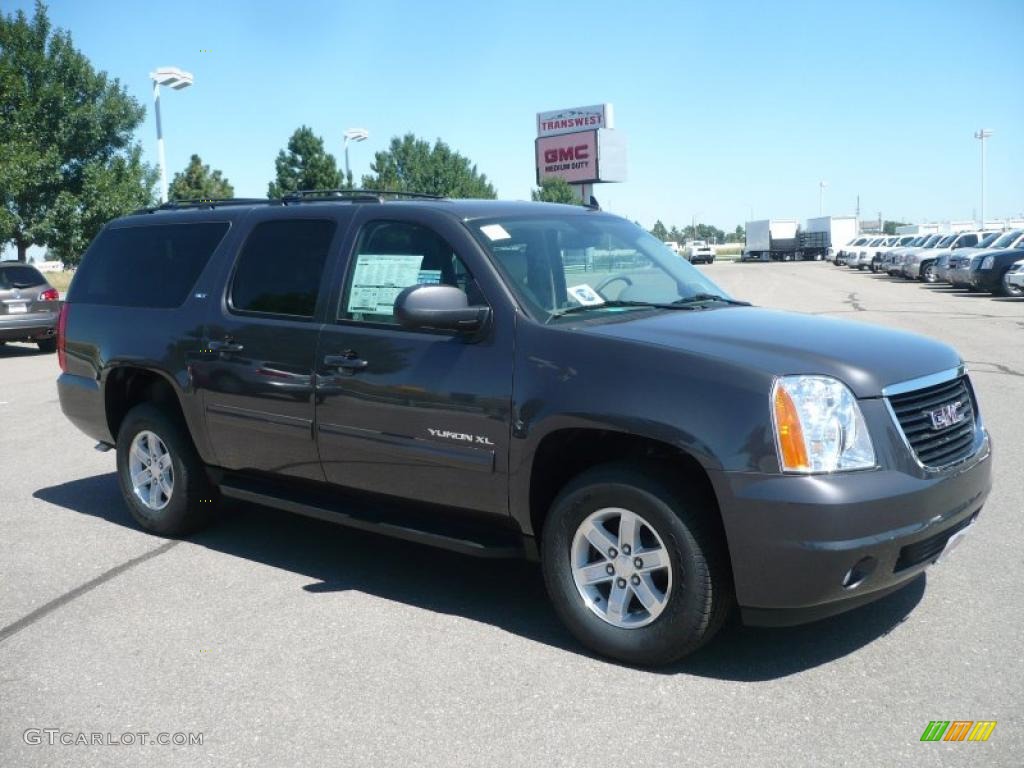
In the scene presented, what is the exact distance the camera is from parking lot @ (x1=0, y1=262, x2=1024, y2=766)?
132 inches

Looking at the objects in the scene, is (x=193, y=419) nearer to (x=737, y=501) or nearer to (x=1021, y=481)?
(x=737, y=501)

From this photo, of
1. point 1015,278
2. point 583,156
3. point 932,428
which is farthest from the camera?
point 583,156

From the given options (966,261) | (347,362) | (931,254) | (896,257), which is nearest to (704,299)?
(347,362)

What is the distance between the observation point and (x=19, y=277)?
17844mm

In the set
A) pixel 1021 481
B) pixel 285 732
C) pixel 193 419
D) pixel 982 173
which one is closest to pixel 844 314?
pixel 1021 481

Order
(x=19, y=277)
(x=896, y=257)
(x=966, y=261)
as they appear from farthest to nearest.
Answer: (x=896, y=257) → (x=966, y=261) → (x=19, y=277)

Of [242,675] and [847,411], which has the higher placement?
[847,411]

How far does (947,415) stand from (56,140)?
109 feet

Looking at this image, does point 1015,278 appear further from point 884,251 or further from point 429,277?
point 429,277

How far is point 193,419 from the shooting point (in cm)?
563

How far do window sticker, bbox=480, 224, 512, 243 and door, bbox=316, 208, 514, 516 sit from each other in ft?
0.41

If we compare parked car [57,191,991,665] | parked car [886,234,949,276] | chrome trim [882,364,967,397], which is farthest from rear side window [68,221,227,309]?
parked car [886,234,949,276]

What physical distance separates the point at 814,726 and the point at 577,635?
3.42 ft

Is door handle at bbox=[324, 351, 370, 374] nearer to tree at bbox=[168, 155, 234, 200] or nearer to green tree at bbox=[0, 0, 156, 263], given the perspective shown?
green tree at bbox=[0, 0, 156, 263]
